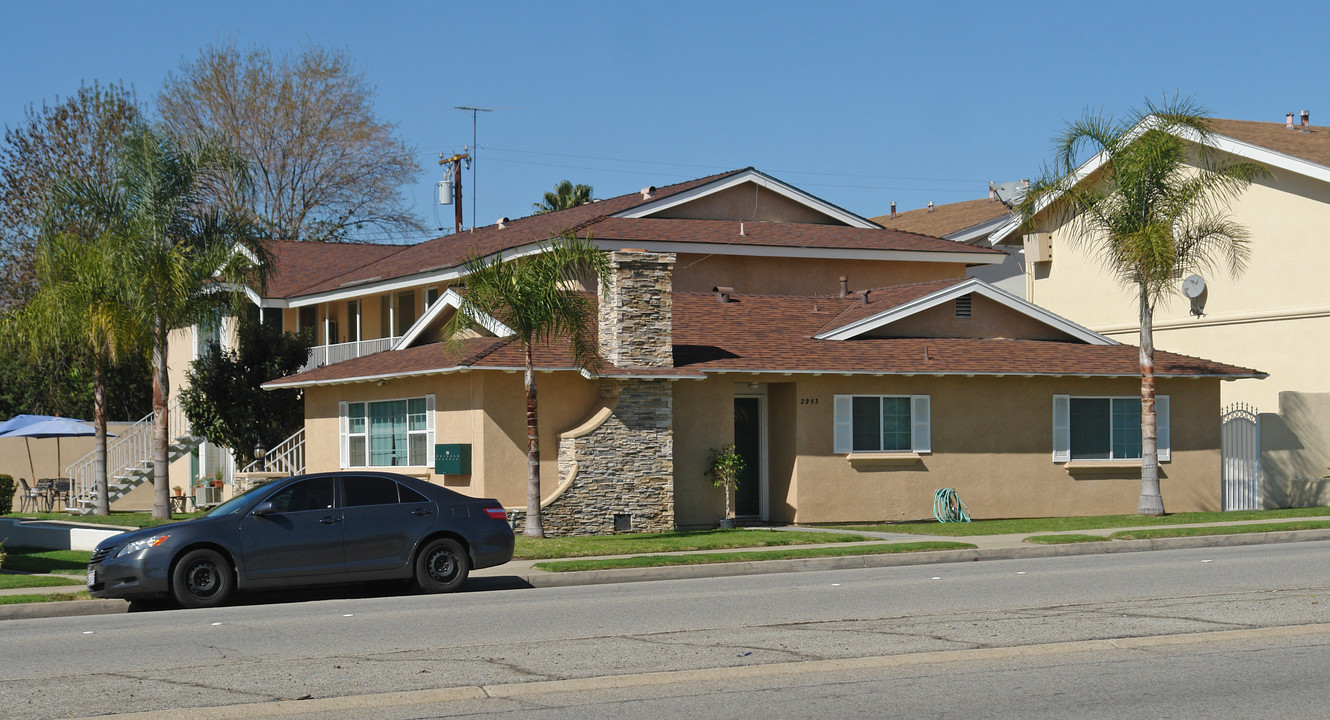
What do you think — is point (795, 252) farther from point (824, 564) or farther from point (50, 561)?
point (50, 561)

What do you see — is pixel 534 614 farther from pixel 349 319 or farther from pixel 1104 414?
pixel 349 319

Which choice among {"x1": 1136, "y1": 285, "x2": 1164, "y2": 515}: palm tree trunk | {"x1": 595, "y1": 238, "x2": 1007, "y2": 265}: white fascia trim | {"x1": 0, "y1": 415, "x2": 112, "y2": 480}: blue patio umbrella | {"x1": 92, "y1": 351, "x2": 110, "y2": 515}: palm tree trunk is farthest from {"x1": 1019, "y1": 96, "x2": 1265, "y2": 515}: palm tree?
{"x1": 0, "y1": 415, "x2": 112, "y2": 480}: blue patio umbrella

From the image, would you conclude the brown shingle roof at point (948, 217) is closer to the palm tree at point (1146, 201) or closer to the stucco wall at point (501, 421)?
the palm tree at point (1146, 201)

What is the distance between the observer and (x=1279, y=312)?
30.9 meters

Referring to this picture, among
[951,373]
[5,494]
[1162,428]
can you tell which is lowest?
[5,494]

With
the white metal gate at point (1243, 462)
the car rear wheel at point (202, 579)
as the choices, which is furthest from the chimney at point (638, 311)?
the white metal gate at point (1243, 462)

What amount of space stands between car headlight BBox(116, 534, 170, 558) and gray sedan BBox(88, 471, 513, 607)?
0.01 metres

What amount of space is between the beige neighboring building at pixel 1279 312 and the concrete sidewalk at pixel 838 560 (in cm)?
619

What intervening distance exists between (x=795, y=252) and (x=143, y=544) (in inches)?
765

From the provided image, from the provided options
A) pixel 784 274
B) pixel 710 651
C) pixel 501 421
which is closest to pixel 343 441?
pixel 501 421

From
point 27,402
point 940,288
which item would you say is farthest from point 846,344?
point 27,402

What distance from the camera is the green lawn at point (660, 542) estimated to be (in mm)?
19812

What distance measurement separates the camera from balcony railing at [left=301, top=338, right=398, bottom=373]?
35438 millimetres

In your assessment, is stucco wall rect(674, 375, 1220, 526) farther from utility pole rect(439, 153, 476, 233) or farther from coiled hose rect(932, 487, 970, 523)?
utility pole rect(439, 153, 476, 233)
